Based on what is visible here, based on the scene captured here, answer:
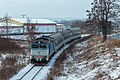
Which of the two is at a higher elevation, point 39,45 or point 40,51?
point 39,45

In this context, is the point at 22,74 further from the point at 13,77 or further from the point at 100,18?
the point at 100,18

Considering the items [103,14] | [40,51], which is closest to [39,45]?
[40,51]

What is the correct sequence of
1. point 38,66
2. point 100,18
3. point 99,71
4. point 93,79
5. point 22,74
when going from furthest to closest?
point 100,18 → point 38,66 → point 22,74 → point 99,71 → point 93,79

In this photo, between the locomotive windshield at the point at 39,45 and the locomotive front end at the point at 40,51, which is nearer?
the locomotive front end at the point at 40,51

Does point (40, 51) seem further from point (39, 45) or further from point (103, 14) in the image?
point (103, 14)

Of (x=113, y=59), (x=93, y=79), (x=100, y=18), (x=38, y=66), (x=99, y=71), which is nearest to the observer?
(x=93, y=79)

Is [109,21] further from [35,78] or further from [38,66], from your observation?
[35,78]

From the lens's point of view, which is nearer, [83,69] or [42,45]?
[83,69]

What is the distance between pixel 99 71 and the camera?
20469 mm

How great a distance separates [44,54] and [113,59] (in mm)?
10454

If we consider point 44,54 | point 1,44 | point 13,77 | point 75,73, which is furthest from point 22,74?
point 1,44

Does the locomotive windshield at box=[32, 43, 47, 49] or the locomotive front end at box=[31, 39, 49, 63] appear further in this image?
the locomotive windshield at box=[32, 43, 47, 49]

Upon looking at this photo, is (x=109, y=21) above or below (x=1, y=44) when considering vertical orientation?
above

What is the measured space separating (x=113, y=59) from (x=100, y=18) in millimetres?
25726
